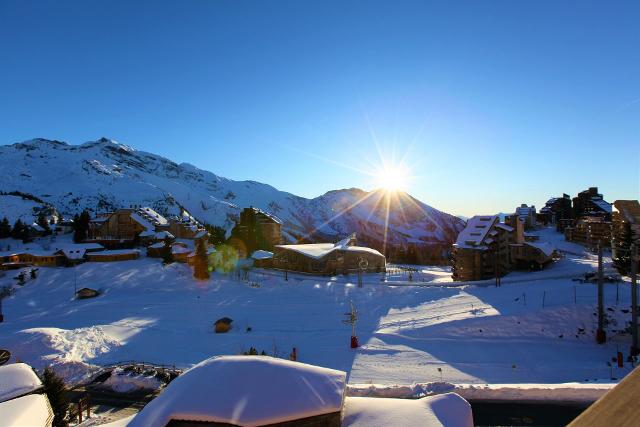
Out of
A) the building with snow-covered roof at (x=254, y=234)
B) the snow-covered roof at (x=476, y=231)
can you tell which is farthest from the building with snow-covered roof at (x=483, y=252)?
the building with snow-covered roof at (x=254, y=234)

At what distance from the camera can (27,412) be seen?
40.1ft

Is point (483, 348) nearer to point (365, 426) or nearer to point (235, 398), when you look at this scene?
point (365, 426)

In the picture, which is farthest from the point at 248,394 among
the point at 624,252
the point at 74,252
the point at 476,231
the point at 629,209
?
the point at 74,252

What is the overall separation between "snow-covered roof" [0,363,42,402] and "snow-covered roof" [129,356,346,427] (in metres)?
7.21

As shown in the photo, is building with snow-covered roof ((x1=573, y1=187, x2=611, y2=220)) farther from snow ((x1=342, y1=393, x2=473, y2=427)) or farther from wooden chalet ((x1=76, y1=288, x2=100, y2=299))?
wooden chalet ((x1=76, y1=288, x2=100, y2=299))

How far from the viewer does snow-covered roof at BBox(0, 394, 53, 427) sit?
11500mm

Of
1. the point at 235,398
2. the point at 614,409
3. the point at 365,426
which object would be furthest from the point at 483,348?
the point at 614,409

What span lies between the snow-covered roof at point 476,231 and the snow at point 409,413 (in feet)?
129

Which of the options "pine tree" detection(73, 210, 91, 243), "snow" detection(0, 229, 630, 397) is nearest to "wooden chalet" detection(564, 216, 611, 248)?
"snow" detection(0, 229, 630, 397)

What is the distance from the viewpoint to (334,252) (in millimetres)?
58250

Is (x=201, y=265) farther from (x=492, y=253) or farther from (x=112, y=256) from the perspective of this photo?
(x=492, y=253)

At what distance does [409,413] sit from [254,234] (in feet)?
209

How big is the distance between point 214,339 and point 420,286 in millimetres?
23190

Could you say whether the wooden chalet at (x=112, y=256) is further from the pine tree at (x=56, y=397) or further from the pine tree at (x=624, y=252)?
the pine tree at (x=624, y=252)
